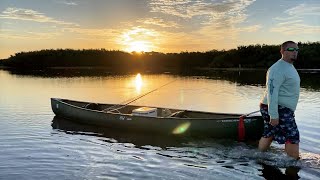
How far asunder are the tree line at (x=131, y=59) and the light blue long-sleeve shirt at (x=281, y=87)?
107010 mm

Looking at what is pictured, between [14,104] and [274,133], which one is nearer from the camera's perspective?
[274,133]

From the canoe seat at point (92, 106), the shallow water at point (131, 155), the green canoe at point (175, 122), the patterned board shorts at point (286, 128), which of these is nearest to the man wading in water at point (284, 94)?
the patterned board shorts at point (286, 128)

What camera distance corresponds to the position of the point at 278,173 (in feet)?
29.0

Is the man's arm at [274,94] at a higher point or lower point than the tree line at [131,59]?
lower

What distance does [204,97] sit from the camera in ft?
94.2

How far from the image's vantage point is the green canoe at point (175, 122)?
12.2 metres

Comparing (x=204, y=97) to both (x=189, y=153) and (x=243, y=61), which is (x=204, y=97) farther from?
(x=243, y=61)

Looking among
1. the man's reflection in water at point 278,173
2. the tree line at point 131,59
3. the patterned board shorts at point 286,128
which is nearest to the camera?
Answer: the patterned board shorts at point 286,128

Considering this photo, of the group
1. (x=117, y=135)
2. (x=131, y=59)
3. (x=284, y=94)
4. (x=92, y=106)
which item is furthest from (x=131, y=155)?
(x=131, y=59)

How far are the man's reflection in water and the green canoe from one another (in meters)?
3.03

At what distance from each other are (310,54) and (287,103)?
96039 millimetres

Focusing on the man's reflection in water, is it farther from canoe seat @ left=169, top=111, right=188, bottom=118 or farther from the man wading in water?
canoe seat @ left=169, top=111, right=188, bottom=118

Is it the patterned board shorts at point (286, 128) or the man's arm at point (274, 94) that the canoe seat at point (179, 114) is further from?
the man's arm at point (274, 94)

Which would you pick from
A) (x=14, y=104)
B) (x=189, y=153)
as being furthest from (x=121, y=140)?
(x=14, y=104)
